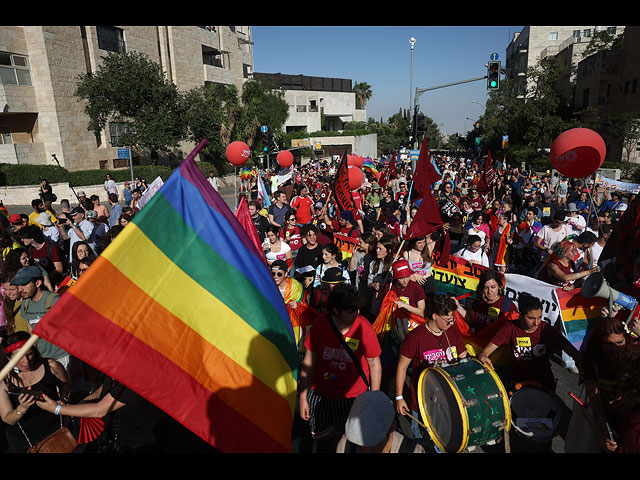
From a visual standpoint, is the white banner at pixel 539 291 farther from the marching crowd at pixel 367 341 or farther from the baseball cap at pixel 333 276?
the baseball cap at pixel 333 276

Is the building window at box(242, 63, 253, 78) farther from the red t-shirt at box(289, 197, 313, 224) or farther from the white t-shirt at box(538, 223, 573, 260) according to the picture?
the white t-shirt at box(538, 223, 573, 260)

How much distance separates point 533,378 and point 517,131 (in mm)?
41215

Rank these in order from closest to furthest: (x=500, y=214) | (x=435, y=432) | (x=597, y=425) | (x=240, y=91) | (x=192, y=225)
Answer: (x=192, y=225)
(x=597, y=425)
(x=435, y=432)
(x=500, y=214)
(x=240, y=91)

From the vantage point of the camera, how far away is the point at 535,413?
324 centimetres

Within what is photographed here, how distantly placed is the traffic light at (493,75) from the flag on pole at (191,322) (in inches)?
574

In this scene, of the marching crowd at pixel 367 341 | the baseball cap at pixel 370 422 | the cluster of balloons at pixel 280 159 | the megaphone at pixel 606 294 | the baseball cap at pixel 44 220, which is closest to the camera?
the baseball cap at pixel 370 422

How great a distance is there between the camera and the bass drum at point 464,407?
289 cm

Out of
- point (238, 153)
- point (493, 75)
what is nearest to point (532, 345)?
point (238, 153)

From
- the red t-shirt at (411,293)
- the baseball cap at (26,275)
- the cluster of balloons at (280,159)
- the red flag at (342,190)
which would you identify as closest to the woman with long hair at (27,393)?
the baseball cap at (26,275)

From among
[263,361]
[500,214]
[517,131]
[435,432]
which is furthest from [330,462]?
[517,131]

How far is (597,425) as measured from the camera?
275cm

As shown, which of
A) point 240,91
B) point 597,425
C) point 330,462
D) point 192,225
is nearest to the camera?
point 330,462

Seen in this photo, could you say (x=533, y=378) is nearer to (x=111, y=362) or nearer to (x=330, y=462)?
(x=330, y=462)

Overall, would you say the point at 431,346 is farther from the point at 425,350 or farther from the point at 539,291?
the point at 539,291
